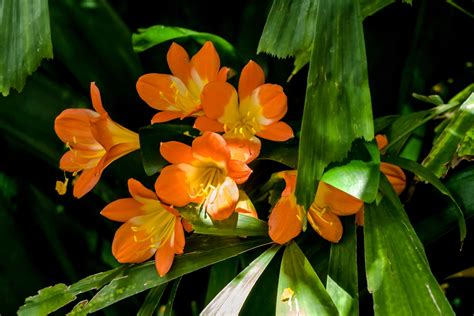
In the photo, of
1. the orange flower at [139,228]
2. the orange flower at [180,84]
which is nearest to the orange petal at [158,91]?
the orange flower at [180,84]

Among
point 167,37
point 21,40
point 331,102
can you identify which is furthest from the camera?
point 167,37

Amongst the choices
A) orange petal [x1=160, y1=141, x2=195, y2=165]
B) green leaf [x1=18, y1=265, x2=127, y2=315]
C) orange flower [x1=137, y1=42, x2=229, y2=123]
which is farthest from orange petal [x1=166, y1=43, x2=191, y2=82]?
green leaf [x1=18, y1=265, x2=127, y2=315]

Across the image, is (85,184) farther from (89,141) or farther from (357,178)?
(357,178)

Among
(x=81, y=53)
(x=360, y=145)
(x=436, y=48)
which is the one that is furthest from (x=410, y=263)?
(x=81, y=53)

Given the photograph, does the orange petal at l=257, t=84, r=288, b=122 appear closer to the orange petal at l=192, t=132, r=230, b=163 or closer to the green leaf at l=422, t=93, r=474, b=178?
the orange petal at l=192, t=132, r=230, b=163

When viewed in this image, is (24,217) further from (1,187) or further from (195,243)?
(195,243)

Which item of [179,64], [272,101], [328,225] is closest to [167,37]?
[179,64]
